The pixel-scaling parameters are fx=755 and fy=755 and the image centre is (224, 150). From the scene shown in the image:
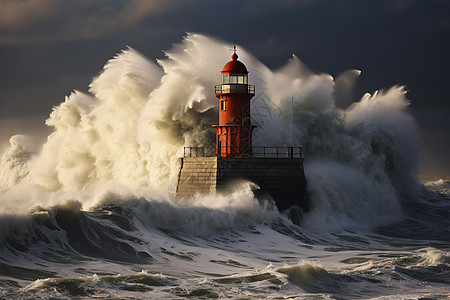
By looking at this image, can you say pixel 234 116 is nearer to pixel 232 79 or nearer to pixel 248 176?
pixel 232 79

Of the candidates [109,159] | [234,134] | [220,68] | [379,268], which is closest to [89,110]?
[109,159]

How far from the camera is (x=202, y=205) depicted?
22750mm

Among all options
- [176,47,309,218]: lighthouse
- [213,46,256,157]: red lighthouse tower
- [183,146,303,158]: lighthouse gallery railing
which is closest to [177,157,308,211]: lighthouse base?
[176,47,309,218]: lighthouse

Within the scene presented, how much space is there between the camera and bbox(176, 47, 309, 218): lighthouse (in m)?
24.1

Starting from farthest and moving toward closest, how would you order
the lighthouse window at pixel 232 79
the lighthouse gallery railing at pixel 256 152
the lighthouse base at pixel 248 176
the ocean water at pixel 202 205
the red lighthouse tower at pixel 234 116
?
the lighthouse gallery railing at pixel 256 152 < the lighthouse window at pixel 232 79 < the red lighthouse tower at pixel 234 116 < the lighthouse base at pixel 248 176 < the ocean water at pixel 202 205

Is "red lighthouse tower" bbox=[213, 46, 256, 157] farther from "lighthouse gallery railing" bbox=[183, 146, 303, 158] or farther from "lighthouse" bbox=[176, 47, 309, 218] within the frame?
"lighthouse gallery railing" bbox=[183, 146, 303, 158]

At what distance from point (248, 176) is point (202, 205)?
7.32 feet

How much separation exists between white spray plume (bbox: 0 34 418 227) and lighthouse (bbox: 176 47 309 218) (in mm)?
1201

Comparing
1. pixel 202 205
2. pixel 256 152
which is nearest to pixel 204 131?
pixel 256 152

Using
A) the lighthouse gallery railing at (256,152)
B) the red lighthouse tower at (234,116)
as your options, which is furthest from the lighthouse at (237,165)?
the lighthouse gallery railing at (256,152)

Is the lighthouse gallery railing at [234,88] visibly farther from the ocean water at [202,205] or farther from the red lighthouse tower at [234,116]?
the ocean water at [202,205]

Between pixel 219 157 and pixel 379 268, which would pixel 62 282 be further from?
pixel 219 157

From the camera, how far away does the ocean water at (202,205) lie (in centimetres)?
1427

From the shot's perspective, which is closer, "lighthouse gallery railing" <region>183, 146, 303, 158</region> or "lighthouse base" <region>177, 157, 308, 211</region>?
"lighthouse base" <region>177, 157, 308, 211</region>
